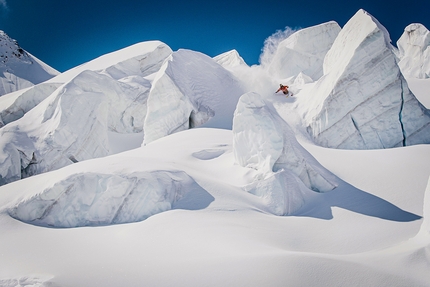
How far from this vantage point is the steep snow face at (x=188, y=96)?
10.9 m

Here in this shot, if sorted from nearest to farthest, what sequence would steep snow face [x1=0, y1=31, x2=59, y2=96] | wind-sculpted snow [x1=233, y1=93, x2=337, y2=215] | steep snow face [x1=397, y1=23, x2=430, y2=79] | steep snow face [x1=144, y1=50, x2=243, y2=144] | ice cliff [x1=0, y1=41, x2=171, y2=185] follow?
1. wind-sculpted snow [x1=233, y1=93, x2=337, y2=215]
2. ice cliff [x1=0, y1=41, x2=171, y2=185]
3. steep snow face [x1=144, y1=50, x2=243, y2=144]
4. steep snow face [x1=397, y1=23, x2=430, y2=79]
5. steep snow face [x1=0, y1=31, x2=59, y2=96]

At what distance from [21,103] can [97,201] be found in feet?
40.3

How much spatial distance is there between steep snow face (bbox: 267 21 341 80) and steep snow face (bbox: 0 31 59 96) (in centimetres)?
1838

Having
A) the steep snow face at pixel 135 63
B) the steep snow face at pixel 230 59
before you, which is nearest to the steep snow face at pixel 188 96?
the steep snow face at pixel 135 63

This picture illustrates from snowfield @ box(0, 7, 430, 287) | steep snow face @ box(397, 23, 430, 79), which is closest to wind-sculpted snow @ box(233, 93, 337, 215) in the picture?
snowfield @ box(0, 7, 430, 287)

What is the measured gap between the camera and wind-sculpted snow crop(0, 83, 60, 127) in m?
13.6

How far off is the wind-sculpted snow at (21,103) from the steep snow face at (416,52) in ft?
66.8

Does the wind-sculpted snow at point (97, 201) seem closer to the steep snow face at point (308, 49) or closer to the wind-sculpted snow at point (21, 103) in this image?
the wind-sculpted snow at point (21, 103)

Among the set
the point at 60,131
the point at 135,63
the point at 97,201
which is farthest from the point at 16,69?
the point at 97,201

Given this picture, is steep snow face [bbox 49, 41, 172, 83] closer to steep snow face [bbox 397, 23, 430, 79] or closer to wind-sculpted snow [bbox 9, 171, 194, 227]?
wind-sculpted snow [bbox 9, 171, 194, 227]

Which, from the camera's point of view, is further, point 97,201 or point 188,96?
point 188,96

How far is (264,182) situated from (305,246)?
1.65 m

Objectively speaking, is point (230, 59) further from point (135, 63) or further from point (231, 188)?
point (231, 188)

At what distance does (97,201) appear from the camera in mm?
4469
